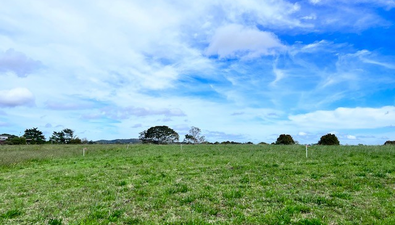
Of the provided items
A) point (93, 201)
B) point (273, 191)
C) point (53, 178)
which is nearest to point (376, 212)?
point (273, 191)

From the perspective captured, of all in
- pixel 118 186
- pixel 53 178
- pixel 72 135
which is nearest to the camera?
pixel 118 186

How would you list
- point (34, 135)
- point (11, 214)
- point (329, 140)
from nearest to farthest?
point (11, 214) < point (329, 140) < point (34, 135)

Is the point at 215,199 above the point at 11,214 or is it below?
above

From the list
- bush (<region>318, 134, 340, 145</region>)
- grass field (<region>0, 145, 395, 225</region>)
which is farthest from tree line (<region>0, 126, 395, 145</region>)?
grass field (<region>0, 145, 395, 225</region>)

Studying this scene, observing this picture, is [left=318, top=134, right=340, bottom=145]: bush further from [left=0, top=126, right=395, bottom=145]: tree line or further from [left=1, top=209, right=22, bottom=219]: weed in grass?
[left=1, top=209, right=22, bottom=219]: weed in grass

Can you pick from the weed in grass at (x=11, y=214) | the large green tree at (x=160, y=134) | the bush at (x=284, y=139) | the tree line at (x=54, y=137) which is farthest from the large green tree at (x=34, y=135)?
the weed in grass at (x=11, y=214)

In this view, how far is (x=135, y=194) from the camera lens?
11.4 metres

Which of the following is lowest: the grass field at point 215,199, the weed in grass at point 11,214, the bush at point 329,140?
the weed in grass at point 11,214

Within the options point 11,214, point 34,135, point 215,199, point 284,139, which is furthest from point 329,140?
point 34,135

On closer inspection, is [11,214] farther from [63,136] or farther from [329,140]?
[63,136]

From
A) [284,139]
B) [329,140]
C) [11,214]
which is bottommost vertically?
[11,214]

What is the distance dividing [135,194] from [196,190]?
8.95 feet

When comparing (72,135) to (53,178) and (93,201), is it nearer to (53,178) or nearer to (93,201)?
(53,178)

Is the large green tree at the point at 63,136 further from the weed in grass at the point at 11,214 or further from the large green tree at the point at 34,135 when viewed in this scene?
the weed in grass at the point at 11,214
